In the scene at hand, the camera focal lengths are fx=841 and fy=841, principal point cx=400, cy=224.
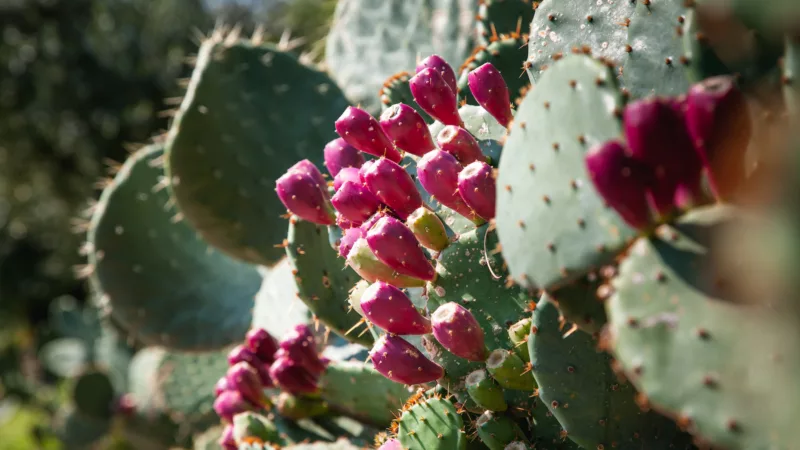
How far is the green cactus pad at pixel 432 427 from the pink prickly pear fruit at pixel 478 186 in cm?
35

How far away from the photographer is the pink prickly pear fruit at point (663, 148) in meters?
0.91

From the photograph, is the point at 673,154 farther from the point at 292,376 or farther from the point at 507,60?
the point at 292,376

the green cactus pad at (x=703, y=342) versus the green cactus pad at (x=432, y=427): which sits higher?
the green cactus pad at (x=703, y=342)

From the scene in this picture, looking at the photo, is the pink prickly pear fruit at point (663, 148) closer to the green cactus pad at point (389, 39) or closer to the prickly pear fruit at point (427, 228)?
the prickly pear fruit at point (427, 228)

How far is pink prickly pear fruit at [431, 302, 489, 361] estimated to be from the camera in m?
1.32

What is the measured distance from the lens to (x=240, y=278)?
3.09m

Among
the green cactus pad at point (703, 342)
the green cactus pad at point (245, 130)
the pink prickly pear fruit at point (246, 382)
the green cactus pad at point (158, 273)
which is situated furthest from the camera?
the green cactus pad at point (158, 273)

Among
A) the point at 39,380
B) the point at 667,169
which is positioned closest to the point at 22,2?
the point at 39,380

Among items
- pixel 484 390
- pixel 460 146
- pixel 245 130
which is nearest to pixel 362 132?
pixel 460 146

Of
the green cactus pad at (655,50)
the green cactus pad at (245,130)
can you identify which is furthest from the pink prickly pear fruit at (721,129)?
the green cactus pad at (245,130)

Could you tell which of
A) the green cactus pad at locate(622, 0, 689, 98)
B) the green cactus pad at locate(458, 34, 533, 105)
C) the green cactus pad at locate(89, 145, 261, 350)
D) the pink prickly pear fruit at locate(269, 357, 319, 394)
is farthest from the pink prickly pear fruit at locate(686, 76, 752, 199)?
the green cactus pad at locate(89, 145, 261, 350)

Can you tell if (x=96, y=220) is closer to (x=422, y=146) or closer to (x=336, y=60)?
(x=336, y=60)

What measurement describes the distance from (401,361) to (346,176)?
34cm

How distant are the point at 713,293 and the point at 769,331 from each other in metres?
0.07
